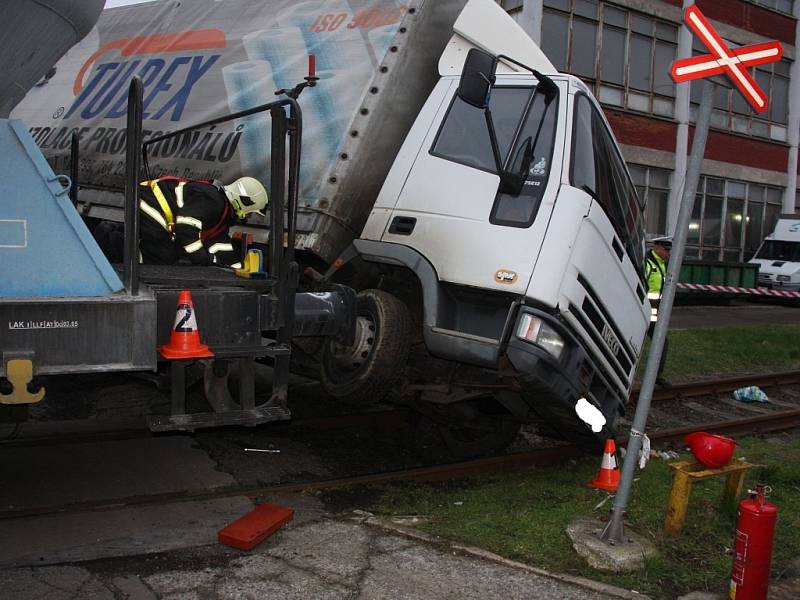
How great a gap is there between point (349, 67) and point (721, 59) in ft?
8.73

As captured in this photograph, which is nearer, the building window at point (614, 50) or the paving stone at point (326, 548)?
the paving stone at point (326, 548)

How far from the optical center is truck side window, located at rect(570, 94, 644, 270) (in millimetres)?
4957

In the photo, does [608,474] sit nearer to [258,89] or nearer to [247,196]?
[247,196]

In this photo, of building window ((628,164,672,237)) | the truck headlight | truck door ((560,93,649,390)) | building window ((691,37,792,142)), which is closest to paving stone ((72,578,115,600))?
the truck headlight

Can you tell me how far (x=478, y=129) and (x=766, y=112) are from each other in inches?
976

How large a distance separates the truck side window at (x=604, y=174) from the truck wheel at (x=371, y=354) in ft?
4.58

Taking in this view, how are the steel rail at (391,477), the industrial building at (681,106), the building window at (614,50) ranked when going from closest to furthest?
1. the steel rail at (391,477)
2. the building window at (614,50)
3. the industrial building at (681,106)

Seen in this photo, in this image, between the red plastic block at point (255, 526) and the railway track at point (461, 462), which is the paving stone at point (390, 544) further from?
the railway track at point (461, 462)

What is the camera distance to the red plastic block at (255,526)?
4.03m

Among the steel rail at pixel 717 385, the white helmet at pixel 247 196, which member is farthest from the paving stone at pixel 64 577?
the steel rail at pixel 717 385

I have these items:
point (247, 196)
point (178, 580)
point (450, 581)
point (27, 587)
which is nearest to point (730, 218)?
point (247, 196)

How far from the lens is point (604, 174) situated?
521cm

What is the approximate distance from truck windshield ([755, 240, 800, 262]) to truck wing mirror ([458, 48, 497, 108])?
23.3 m

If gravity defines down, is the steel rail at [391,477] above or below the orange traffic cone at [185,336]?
below
